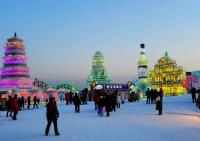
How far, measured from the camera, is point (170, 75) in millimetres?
143250

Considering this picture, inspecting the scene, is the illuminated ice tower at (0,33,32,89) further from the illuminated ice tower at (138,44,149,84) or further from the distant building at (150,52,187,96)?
the illuminated ice tower at (138,44,149,84)

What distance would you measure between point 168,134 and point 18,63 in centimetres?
7732

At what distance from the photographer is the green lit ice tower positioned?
17812 centimetres

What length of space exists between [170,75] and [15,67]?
74833 mm

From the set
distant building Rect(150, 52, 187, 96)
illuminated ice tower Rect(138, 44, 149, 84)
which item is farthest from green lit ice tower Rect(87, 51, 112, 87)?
distant building Rect(150, 52, 187, 96)

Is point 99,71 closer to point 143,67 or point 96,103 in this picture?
point 143,67

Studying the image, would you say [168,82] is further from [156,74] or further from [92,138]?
[92,138]

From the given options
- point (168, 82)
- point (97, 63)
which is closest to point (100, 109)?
point (168, 82)

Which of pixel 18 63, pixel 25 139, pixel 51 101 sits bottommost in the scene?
pixel 25 139

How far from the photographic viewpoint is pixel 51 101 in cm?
1437

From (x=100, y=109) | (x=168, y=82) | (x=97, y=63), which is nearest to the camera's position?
(x=100, y=109)

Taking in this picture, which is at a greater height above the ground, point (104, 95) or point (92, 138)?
point (104, 95)

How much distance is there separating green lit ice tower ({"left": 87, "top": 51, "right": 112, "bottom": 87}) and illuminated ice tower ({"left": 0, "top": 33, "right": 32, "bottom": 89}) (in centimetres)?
8891

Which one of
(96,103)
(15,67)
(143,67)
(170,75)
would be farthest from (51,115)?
(143,67)
